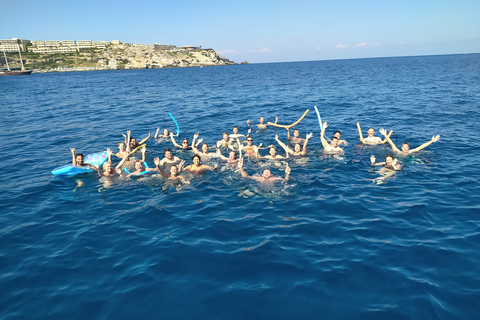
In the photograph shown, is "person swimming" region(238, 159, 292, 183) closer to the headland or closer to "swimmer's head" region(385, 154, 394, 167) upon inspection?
"swimmer's head" region(385, 154, 394, 167)

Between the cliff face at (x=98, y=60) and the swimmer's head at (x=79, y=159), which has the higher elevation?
the cliff face at (x=98, y=60)

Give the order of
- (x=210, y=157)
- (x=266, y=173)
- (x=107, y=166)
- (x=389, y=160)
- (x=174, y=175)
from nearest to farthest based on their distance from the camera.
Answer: (x=266, y=173), (x=174, y=175), (x=389, y=160), (x=107, y=166), (x=210, y=157)

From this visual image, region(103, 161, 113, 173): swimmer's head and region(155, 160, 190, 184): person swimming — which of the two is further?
region(103, 161, 113, 173): swimmer's head

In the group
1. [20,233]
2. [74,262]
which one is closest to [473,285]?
[74,262]

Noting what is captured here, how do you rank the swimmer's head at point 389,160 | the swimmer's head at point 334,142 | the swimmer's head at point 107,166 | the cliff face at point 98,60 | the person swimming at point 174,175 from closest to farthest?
the person swimming at point 174,175
the swimmer's head at point 389,160
the swimmer's head at point 107,166
the swimmer's head at point 334,142
the cliff face at point 98,60

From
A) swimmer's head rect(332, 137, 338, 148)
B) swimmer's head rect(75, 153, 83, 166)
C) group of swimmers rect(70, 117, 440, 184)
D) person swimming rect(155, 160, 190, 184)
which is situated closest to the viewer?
person swimming rect(155, 160, 190, 184)

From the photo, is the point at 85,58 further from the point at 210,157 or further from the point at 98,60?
the point at 210,157

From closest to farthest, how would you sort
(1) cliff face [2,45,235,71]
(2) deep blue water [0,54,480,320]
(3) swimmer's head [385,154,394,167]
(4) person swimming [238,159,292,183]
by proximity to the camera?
(2) deep blue water [0,54,480,320], (4) person swimming [238,159,292,183], (3) swimmer's head [385,154,394,167], (1) cliff face [2,45,235,71]

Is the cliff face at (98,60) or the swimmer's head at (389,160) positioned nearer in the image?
the swimmer's head at (389,160)

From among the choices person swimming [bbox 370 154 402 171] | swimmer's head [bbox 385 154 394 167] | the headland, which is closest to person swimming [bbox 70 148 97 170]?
person swimming [bbox 370 154 402 171]

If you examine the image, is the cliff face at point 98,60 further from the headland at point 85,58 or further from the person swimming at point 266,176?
the person swimming at point 266,176

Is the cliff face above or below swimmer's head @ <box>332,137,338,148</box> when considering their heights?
above

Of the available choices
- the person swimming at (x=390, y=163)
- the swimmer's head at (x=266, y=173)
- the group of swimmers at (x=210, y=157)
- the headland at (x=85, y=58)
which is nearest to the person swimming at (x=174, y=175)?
the group of swimmers at (x=210, y=157)

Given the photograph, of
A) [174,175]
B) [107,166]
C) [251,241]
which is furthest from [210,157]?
[251,241]
